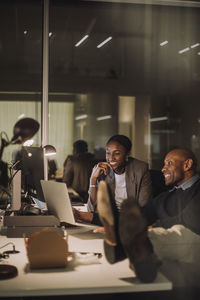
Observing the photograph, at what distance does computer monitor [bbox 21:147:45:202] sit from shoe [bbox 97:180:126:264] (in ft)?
4.59

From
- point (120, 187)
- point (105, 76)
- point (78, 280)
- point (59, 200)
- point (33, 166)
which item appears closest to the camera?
point (78, 280)

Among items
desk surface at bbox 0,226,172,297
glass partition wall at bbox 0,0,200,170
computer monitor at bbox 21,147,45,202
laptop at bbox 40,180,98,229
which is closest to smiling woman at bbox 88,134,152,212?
computer monitor at bbox 21,147,45,202

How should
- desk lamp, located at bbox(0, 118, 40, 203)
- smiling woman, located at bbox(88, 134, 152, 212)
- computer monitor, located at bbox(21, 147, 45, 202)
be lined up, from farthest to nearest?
smiling woman, located at bbox(88, 134, 152, 212), computer monitor, located at bbox(21, 147, 45, 202), desk lamp, located at bbox(0, 118, 40, 203)

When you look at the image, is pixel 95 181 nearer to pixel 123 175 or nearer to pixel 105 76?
pixel 123 175

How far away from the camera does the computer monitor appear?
3.26 m

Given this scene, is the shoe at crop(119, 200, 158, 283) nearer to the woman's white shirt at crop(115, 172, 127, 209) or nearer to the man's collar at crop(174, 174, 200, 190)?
the man's collar at crop(174, 174, 200, 190)

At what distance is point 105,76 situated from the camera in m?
11.2

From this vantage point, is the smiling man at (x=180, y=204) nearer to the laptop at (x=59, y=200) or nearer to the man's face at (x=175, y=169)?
the man's face at (x=175, y=169)

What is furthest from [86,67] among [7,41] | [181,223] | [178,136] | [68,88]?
[181,223]

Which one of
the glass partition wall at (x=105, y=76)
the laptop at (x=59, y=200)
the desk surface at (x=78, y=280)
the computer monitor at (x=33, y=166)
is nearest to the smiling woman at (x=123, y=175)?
the computer monitor at (x=33, y=166)

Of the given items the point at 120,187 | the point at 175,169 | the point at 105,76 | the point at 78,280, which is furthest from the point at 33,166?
the point at 105,76

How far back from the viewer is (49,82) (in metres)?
5.28

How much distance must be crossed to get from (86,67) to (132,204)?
9225 millimetres

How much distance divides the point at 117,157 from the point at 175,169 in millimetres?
855
